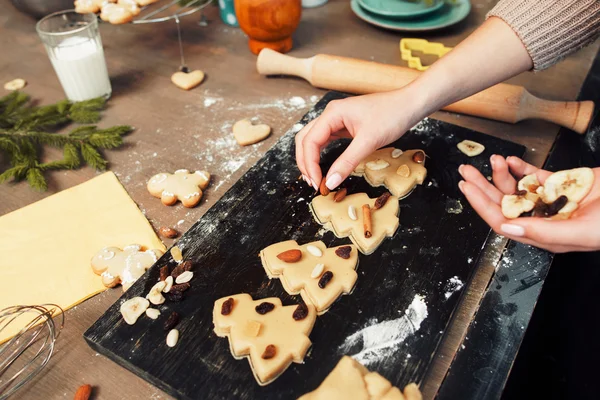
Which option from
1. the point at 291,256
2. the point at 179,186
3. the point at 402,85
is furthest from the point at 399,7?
the point at 291,256

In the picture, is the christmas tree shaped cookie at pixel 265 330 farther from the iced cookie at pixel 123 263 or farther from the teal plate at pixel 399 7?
the teal plate at pixel 399 7

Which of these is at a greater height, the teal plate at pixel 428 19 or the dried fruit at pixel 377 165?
the teal plate at pixel 428 19

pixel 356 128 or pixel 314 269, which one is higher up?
pixel 356 128

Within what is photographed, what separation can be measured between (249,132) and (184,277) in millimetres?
623

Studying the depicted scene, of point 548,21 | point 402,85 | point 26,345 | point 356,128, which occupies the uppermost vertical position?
point 548,21

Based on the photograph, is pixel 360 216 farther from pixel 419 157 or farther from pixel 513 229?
pixel 513 229

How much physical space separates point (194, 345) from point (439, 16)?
175cm

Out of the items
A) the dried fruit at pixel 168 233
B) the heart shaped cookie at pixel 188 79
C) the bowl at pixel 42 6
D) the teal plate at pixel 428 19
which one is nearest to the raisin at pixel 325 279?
the dried fruit at pixel 168 233

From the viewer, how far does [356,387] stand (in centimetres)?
89

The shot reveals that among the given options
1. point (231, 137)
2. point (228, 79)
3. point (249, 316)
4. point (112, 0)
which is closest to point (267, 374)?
point (249, 316)

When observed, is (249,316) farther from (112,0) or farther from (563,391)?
(112,0)

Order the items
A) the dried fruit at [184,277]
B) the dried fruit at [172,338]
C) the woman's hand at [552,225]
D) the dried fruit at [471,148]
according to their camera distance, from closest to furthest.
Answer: the woman's hand at [552,225], the dried fruit at [172,338], the dried fruit at [184,277], the dried fruit at [471,148]

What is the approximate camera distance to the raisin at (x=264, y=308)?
1.03 m

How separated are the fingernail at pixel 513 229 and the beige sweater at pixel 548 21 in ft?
1.90
